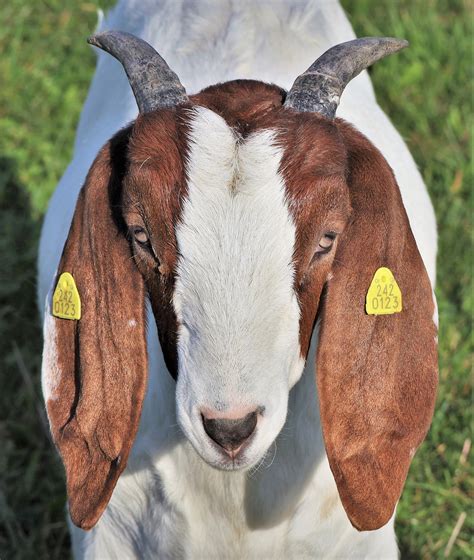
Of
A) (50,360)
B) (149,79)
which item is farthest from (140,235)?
(50,360)

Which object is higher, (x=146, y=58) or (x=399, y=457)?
(x=146, y=58)

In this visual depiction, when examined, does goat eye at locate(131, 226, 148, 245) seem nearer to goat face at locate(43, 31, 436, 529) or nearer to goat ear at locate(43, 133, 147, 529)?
goat face at locate(43, 31, 436, 529)

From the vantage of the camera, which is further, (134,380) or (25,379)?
(25,379)

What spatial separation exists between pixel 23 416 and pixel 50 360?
1671 mm

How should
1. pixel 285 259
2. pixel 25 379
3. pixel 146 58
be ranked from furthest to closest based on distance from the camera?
pixel 25 379, pixel 146 58, pixel 285 259

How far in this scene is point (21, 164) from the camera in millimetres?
6301

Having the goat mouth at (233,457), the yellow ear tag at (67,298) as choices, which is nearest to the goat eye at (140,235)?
the yellow ear tag at (67,298)

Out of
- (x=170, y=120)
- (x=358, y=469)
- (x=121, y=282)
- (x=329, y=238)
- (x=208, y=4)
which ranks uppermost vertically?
(x=208, y=4)

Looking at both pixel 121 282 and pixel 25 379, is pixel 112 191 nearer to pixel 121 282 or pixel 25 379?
pixel 121 282

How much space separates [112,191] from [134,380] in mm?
507

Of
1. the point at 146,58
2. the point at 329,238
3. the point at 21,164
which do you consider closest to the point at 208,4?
the point at 146,58

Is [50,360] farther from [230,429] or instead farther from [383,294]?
[383,294]

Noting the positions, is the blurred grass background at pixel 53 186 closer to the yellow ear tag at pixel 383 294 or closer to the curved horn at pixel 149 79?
the yellow ear tag at pixel 383 294

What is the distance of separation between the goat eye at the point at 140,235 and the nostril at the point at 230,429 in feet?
1.62
